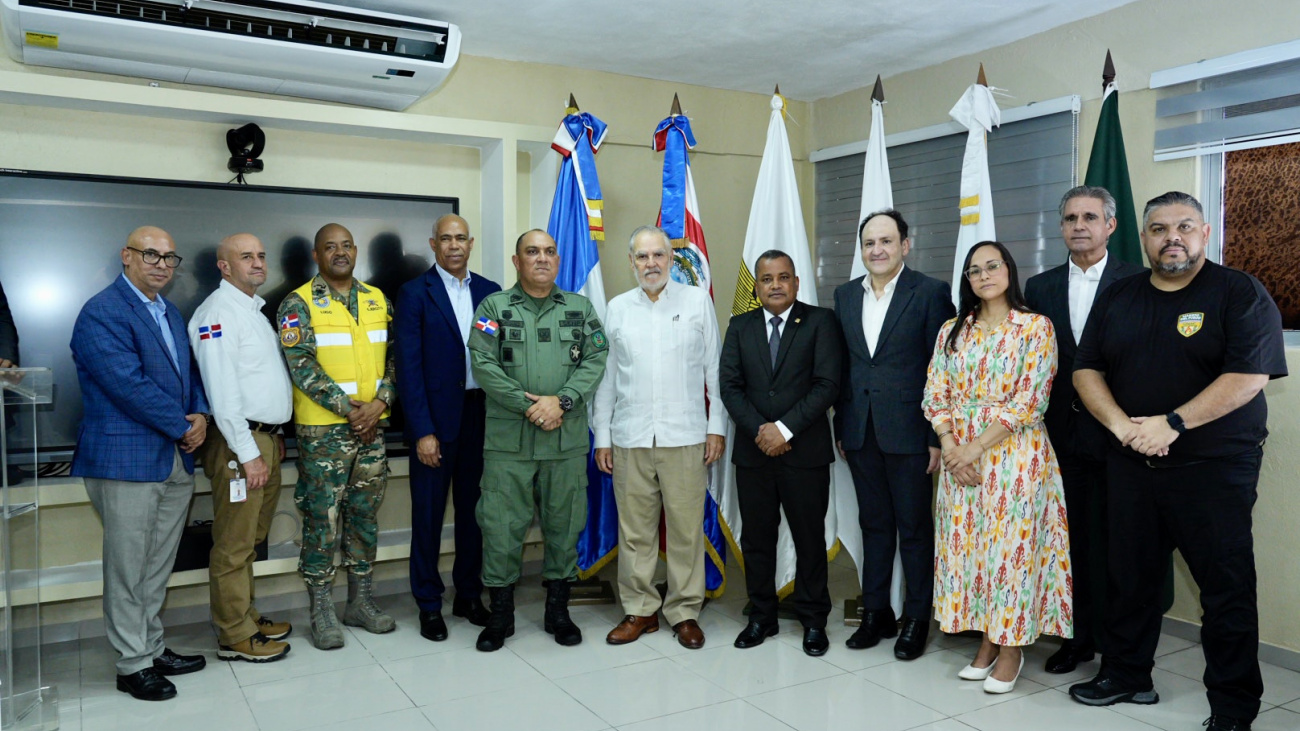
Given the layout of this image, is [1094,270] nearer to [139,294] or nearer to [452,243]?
[452,243]

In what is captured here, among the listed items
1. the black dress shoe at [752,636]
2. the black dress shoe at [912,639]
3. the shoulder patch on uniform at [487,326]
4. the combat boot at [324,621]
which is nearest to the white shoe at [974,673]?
the black dress shoe at [912,639]

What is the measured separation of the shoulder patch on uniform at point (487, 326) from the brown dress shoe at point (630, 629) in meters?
1.26

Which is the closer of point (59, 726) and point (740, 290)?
point (59, 726)

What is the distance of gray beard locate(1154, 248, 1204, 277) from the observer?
2.68 m

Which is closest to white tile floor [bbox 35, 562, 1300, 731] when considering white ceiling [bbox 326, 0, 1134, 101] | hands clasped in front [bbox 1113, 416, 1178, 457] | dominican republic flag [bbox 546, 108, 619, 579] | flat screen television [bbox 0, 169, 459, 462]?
dominican republic flag [bbox 546, 108, 619, 579]

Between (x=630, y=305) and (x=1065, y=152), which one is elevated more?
(x=1065, y=152)

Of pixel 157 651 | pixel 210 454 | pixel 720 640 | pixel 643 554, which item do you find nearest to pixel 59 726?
pixel 157 651

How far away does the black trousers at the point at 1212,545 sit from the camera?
265 centimetres

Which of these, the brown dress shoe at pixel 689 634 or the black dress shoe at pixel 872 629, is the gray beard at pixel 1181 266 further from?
the brown dress shoe at pixel 689 634

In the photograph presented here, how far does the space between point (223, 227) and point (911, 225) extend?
11.2 ft

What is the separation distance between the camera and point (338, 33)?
375 centimetres

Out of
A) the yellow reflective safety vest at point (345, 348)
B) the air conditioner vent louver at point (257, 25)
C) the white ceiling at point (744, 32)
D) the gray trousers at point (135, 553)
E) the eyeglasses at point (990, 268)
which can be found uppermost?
the white ceiling at point (744, 32)

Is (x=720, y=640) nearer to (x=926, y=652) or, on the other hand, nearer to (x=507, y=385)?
(x=926, y=652)

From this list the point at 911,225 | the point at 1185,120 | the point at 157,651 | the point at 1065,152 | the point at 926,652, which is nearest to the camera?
the point at 157,651
